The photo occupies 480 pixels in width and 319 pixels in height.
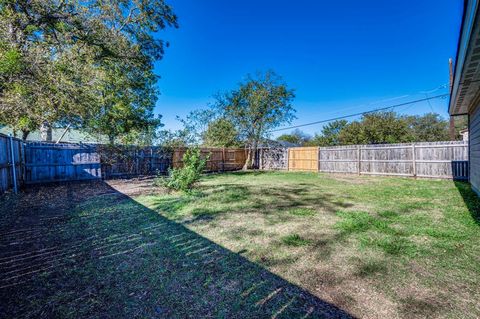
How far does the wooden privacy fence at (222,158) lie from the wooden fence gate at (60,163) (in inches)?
176

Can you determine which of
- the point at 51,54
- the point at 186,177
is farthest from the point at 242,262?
the point at 51,54

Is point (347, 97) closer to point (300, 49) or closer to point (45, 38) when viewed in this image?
point (300, 49)

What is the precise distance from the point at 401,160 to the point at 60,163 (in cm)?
1490

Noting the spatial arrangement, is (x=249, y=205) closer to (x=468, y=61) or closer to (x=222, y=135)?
(x=468, y=61)

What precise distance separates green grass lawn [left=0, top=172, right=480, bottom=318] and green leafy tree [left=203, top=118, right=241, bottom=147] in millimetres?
12539

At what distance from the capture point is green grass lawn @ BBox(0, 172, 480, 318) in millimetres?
1767

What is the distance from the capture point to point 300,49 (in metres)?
14.4

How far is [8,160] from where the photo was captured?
6.50 meters

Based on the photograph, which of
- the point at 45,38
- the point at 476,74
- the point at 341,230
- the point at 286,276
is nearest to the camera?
the point at 286,276

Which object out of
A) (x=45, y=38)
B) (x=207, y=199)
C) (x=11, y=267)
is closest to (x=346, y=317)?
(x=11, y=267)

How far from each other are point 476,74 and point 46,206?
8.95 metres

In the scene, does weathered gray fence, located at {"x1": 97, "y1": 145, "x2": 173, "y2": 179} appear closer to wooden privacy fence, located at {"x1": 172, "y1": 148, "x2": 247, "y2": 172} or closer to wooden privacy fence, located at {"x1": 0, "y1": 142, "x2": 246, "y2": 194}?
wooden privacy fence, located at {"x1": 0, "y1": 142, "x2": 246, "y2": 194}

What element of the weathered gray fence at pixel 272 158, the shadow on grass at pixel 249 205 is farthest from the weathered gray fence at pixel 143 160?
the shadow on grass at pixel 249 205

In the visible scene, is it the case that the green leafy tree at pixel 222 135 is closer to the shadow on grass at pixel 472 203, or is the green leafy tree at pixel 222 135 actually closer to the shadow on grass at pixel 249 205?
the shadow on grass at pixel 249 205
